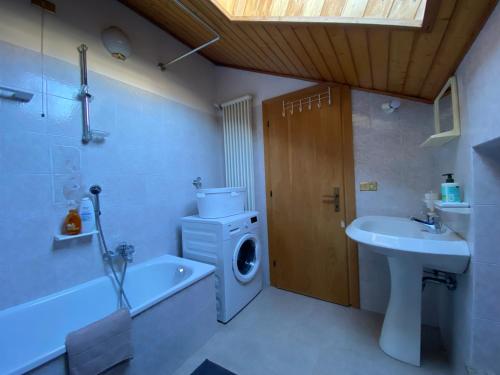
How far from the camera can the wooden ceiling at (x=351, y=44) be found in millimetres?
950

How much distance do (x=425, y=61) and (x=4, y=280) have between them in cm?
269

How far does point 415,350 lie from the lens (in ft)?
4.68

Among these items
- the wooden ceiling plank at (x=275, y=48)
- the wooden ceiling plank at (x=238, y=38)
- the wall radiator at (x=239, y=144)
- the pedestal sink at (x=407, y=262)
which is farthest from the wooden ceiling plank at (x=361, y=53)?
the wall radiator at (x=239, y=144)

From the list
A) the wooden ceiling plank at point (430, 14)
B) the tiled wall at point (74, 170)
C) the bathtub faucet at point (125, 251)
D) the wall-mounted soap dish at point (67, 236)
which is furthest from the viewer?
the bathtub faucet at point (125, 251)

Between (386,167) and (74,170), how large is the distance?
7.93 feet

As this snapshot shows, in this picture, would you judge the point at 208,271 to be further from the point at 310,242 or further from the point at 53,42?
the point at 53,42

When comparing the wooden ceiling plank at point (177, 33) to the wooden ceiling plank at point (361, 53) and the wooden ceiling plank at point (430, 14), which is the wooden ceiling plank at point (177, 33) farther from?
the wooden ceiling plank at point (430, 14)

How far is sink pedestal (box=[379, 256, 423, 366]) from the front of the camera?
140 cm

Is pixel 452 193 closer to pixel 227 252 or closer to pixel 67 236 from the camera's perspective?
pixel 227 252

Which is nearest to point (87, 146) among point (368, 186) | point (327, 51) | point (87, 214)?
point (87, 214)

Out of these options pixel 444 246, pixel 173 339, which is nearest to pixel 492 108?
pixel 444 246

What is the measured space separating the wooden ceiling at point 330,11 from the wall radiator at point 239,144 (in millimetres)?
1076

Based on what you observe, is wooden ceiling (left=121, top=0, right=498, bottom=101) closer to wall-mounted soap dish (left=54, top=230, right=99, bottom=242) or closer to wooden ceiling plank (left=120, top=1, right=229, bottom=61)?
wooden ceiling plank (left=120, top=1, right=229, bottom=61)

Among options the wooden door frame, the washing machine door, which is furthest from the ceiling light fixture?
the washing machine door
